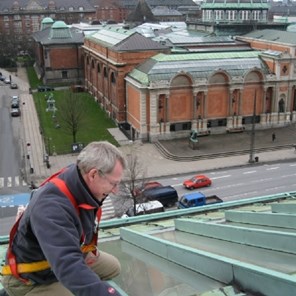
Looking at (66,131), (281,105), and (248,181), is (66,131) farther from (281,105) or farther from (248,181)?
(281,105)

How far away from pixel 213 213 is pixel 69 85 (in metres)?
77.9

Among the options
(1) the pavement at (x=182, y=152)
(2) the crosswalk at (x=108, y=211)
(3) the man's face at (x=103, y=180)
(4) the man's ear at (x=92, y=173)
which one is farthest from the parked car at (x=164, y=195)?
(4) the man's ear at (x=92, y=173)

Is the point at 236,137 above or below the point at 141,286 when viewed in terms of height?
below

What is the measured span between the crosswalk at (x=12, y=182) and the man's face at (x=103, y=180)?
3638 cm

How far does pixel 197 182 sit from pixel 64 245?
34.8 metres

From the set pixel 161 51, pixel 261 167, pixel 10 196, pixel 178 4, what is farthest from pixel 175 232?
pixel 178 4

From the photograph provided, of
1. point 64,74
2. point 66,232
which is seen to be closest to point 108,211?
point 66,232

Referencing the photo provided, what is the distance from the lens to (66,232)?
4348mm

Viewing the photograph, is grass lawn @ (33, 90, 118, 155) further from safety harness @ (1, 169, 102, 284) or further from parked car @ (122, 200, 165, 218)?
safety harness @ (1, 169, 102, 284)

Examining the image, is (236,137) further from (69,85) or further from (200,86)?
(69,85)

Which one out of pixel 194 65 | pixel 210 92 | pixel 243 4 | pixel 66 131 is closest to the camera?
pixel 194 65

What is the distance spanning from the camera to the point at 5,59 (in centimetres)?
10888

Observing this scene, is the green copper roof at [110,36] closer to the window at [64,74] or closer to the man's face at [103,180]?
the window at [64,74]

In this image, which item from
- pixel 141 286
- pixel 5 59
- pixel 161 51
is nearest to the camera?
pixel 141 286
